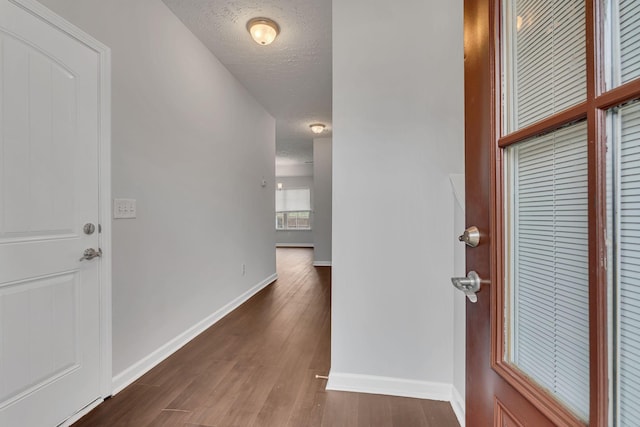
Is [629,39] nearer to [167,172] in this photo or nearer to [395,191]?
[395,191]

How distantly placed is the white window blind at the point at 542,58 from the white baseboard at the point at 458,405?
151cm

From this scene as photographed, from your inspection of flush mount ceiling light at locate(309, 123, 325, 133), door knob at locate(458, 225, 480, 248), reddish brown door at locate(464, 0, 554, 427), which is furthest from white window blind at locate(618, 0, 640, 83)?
flush mount ceiling light at locate(309, 123, 325, 133)

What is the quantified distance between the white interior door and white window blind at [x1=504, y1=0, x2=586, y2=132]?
1858 mm

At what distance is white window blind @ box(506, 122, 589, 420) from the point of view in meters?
0.46

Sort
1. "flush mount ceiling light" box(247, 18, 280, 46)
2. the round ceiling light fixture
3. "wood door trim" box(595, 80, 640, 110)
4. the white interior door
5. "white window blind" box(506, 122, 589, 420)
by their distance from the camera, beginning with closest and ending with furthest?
1. "wood door trim" box(595, 80, 640, 110)
2. "white window blind" box(506, 122, 589, 420)
3. the white interior door
4. "flush mount ceiling light" box(247, 18, 280, 46)
5. the round ceiling light fixture

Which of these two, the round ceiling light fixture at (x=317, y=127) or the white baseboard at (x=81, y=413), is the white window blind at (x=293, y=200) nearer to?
the round ceiling light fixture at (x=317, y=127)

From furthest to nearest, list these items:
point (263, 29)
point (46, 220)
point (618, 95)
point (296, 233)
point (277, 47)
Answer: point (296, 233) < point (277, 47) < point (263, 29) < point (46, 220) < point (618, 95)

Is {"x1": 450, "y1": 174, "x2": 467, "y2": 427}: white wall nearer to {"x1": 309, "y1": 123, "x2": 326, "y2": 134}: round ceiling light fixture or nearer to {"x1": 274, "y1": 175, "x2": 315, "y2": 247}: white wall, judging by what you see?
{"x1": 309, "y1": 123, "x2": 326, "y2": 134}: round ceiling light fixture

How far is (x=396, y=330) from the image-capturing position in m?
1.72

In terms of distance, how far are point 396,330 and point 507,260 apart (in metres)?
1.27

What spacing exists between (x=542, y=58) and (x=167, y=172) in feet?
7.67

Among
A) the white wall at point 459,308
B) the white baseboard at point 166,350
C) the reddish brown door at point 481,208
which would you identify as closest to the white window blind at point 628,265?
the reddish brown door at point 481,208

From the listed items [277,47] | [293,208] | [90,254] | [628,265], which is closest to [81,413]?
[90,254]

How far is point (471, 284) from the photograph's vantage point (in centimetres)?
69
